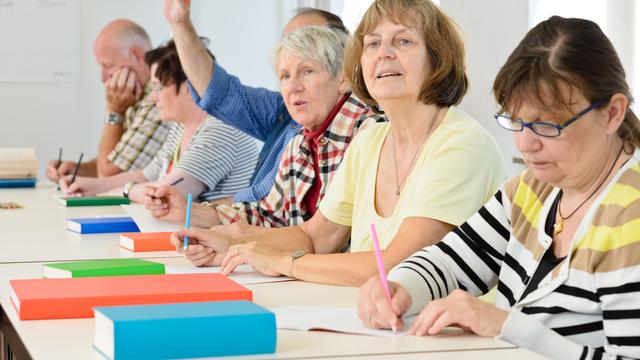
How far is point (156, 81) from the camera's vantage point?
12.6ft

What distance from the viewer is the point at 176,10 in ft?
11.4

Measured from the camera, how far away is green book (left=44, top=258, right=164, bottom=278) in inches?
71.3

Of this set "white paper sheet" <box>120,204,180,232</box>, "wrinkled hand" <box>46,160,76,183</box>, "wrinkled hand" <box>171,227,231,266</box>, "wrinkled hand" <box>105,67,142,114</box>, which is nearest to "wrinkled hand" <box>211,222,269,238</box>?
"white paper sheet" <box>120,204,180,232</box>

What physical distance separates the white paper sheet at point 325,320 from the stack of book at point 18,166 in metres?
3.21

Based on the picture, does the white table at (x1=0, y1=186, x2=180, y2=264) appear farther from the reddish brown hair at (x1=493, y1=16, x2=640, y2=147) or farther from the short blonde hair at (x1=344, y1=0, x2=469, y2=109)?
the reddish brown hair at (x1=493, y1=16, x2=640, y2=147)

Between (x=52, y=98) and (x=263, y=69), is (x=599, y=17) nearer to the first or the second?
(x=263, y=69)

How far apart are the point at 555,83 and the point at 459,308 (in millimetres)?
377

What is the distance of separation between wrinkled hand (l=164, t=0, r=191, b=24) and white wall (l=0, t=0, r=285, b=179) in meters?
2.88

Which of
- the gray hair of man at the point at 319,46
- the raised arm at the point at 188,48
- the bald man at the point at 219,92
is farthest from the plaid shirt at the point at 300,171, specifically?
the raised arm at the point at 188,48

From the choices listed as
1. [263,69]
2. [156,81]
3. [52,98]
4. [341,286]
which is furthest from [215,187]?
[52,98]

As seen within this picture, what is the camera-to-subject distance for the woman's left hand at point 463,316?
1.43 meters

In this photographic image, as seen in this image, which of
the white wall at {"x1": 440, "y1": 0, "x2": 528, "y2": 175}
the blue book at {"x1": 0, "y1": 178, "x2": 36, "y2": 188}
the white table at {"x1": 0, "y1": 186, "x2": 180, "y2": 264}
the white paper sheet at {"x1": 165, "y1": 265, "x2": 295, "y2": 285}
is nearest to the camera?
the white paper sheet at {"x1": 165, "y1": 265, "x2": 295, "y2": 285}

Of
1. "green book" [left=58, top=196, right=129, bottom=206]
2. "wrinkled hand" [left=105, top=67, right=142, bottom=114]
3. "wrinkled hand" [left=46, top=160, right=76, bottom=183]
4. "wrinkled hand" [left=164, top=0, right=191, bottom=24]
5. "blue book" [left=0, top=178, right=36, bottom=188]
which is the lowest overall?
"blue book" [left=0, top=178, right=36, bottom=188]

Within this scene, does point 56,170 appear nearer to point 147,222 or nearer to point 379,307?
point 147,222
